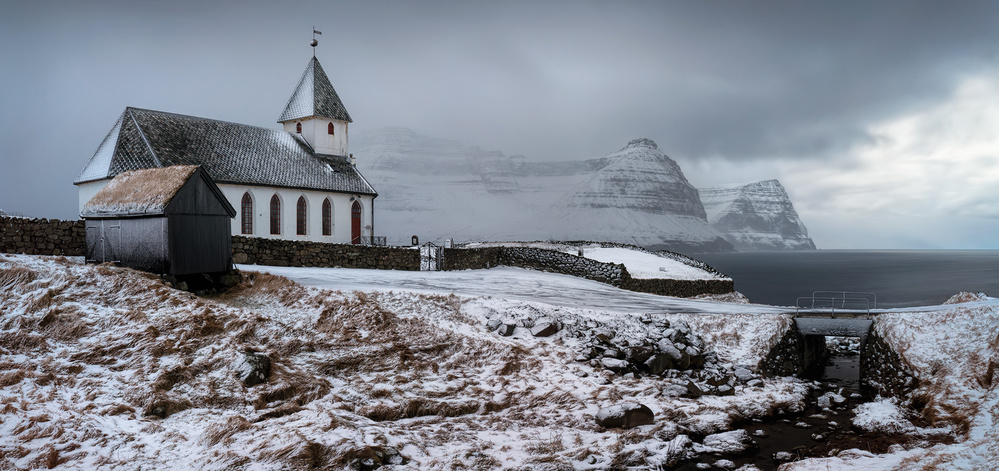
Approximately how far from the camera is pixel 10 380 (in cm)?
1223

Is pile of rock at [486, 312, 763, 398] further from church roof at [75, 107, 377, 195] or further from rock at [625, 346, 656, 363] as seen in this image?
church roof at [75, 107, 377, 195]

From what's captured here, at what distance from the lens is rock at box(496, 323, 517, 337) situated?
61.3 ft

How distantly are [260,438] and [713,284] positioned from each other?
125ft

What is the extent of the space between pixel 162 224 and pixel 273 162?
70.8ft

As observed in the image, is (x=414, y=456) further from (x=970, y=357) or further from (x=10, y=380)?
(x=970, y=357)

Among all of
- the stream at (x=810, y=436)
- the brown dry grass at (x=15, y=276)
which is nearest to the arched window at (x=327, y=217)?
→ the brown dry grass at (x=15, y=276)

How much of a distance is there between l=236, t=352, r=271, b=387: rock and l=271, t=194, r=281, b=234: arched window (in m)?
25.3

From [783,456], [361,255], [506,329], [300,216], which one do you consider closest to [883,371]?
[783,456]

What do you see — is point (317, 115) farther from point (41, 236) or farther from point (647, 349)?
point (647, 349)

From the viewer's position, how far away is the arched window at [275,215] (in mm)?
38312

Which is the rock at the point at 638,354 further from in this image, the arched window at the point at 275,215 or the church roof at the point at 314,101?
the church roof at the point at 314,101

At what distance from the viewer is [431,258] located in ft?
106

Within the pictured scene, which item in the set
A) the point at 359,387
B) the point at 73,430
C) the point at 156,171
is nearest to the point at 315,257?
Answer: the point at 156,171

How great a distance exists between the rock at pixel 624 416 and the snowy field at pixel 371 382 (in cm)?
22
